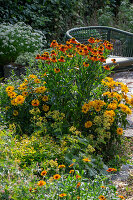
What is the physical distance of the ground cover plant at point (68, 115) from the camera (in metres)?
2.18

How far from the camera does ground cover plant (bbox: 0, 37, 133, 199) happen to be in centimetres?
218

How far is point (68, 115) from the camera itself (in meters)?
2.73

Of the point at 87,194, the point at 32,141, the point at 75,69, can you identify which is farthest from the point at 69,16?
the point at 87,194

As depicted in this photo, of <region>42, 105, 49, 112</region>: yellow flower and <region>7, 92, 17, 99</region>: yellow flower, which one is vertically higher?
<region>7, 92, 17, 99</region>: yellow flower

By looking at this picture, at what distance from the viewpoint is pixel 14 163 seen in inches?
73.5

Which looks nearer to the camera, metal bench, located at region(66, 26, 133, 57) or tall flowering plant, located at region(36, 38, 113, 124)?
tall flowering plant, located at region(36, 38, 113, 124)

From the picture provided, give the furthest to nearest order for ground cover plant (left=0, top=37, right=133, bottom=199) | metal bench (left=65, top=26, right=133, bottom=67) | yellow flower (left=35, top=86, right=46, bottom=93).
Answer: metal bench (left=65, top=26, right=133, bottom=67)
yellow flower (left=35, top=86, right=46, bottom=93)
ground cover plant (left=0, top=37, right=133, bottom=199)

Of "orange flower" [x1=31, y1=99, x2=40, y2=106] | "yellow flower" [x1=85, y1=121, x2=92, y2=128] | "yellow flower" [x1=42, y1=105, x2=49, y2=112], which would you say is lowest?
Result: "yellow flower" [x1=85, y1=121, x2=92, y2=128]

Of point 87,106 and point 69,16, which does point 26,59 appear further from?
point 69,16

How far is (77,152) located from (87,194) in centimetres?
64

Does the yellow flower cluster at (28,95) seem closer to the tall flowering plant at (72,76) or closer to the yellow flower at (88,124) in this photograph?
the tall flowering plant at (72,76)

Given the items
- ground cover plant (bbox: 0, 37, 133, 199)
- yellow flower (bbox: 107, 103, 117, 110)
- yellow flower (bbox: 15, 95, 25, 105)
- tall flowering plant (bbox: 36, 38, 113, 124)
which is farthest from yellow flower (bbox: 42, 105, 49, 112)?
yellow flower (bbox: 107, 103, 117, 110)

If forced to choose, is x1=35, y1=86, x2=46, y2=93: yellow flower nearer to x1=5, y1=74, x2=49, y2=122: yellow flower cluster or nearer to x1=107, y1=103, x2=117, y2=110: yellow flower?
x1=5, y1=74, x2=49, y2=122: yellow flower cluster

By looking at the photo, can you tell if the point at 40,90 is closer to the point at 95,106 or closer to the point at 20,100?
the point at 20,100
